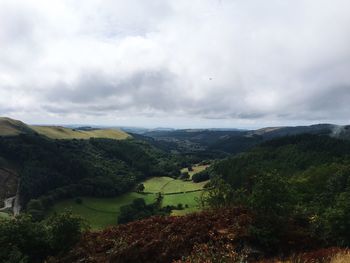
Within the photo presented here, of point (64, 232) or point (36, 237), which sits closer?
point (64, 232)

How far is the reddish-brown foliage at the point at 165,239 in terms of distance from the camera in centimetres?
2456

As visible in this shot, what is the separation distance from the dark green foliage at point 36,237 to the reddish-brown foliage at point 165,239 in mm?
1633

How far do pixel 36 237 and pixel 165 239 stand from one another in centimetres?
1534

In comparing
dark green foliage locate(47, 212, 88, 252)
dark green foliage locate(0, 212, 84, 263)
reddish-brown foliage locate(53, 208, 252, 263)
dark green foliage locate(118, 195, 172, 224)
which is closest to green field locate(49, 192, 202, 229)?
dark green foliage locate(118, 195, 172, 224)

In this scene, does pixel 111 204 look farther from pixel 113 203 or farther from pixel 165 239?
pixel 165 239

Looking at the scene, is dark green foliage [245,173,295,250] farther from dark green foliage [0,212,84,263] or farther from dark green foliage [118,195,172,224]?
dark green foliage [118,195,172,224]

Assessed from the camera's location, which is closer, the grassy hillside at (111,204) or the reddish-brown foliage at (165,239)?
the reddish-brown foliage at (165,239)

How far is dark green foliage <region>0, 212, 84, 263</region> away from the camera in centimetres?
3120

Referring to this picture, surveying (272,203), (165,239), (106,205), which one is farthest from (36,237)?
(106,205)

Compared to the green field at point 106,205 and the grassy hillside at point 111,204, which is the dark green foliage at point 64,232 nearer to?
the grassy hillside at point 111,204

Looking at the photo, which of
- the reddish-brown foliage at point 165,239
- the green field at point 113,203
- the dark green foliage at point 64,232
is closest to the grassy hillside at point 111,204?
the green field at point 113,203

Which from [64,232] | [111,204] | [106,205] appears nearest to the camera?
[64,232]

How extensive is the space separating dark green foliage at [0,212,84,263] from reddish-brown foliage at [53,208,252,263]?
64.3 inches

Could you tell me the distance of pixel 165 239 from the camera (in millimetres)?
26406
